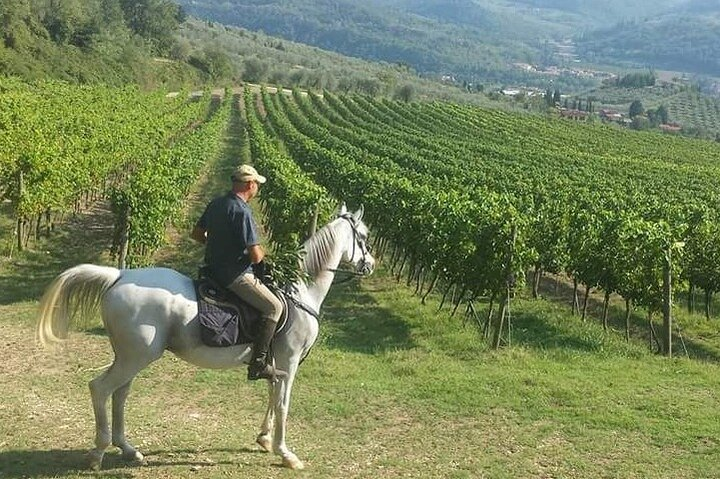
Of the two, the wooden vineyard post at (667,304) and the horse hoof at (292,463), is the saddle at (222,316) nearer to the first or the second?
the horse hoof at (292,463)

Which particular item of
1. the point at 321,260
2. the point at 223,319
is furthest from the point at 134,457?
the point at 321,260

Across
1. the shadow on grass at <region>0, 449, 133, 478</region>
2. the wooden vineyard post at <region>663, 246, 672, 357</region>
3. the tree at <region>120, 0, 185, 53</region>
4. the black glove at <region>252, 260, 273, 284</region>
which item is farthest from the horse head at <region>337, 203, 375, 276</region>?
the tree at <region>120, 0, 185, 53</region>

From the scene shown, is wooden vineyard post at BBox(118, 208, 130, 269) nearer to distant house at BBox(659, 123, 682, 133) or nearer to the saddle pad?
the saddle pad

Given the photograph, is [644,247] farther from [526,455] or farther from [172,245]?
[172,245]

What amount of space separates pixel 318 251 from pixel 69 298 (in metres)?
2.58

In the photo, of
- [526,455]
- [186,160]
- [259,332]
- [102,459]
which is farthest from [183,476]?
[186,160]

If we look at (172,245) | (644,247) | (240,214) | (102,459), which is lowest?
(172,245)

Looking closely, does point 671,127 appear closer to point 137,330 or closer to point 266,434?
point 266,434

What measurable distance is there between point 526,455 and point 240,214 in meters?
4.30

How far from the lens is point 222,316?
7.27m

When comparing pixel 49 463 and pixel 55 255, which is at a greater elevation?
pixel 49 463

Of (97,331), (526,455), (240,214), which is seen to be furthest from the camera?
(97,331)

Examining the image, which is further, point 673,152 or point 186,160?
point 673,152

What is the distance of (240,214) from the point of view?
7.11 meters
